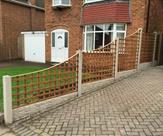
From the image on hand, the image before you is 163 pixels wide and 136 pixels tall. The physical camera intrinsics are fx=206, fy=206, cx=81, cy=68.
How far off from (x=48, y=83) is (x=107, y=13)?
7.41 metres

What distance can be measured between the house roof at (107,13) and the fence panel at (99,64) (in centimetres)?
354

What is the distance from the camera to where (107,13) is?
11.7 metres

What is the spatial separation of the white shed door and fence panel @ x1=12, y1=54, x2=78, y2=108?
10.8 meters

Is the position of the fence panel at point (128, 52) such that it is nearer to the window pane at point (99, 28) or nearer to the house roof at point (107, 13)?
the house roof at point (107, 13)

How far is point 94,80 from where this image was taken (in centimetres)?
734

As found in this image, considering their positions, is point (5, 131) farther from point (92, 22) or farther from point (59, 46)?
point (59, 46)

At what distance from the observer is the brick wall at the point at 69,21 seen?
13.6 m

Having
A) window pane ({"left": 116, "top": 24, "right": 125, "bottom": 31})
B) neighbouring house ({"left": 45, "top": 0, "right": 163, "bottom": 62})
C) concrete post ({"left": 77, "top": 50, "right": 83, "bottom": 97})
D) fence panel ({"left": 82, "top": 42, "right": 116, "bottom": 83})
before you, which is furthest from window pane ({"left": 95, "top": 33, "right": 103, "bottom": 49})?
concrete post ({"left": 77, "top": 50, "right": 83, "bottom": 97})

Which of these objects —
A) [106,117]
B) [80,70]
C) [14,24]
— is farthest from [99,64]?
[14,24]

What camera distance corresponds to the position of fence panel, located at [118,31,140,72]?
28.9ft

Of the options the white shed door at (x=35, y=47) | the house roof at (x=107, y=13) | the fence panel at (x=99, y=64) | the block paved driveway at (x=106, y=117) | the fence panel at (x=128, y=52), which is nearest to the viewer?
the block paved driveway at (x=106, y=117)

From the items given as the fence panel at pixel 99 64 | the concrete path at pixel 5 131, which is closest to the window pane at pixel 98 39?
the fence panel at pixel 99 64

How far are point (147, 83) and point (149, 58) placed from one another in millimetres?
4018

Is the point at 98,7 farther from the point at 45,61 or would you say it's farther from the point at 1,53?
the point at 1,53
